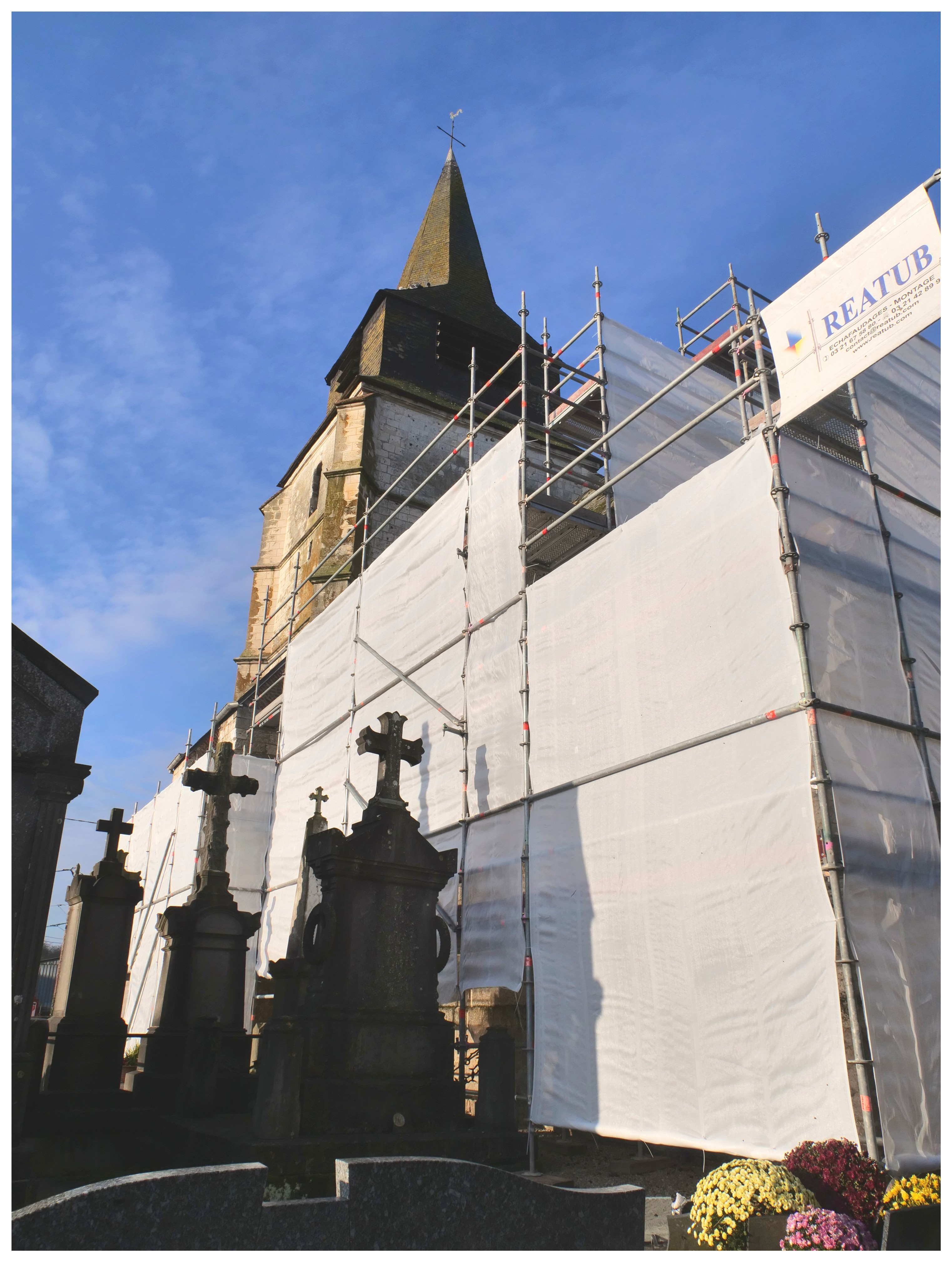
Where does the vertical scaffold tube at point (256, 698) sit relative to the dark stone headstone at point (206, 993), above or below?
above

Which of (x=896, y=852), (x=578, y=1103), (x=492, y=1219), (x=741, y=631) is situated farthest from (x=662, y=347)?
(x=492, y=1219)

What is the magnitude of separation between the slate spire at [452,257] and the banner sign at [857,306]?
1878cm

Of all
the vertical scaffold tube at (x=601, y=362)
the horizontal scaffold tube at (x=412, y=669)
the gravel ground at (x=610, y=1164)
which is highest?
the vertical scaffold tube at (x=601, y=362)

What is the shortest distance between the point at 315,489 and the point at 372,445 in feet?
8.81

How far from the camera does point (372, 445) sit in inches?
771

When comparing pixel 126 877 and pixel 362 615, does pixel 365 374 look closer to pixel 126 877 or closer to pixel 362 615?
pixel 362 615

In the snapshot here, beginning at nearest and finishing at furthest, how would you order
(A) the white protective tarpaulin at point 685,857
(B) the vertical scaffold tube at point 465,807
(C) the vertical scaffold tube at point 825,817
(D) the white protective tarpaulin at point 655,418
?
(C) the vertical scaffold tube at point 825,817, (A) the white protective tarpaulin at point 685,857, (B) the vertical scaffold tube at point 465,807, (D) the white protective tarpaulin at point 655,418

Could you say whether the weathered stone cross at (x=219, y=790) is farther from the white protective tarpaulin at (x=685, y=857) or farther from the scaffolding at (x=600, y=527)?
the white protective tarpaulin at (x=685, y=857)

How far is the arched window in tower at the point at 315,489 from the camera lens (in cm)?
2128

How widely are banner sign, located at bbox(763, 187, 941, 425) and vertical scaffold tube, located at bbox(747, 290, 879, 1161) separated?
0.32 meters

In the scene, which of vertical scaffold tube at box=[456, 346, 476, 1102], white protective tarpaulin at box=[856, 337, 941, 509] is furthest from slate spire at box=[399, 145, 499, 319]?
white protective tarpaulin at box=[856, 337, 941, 509]

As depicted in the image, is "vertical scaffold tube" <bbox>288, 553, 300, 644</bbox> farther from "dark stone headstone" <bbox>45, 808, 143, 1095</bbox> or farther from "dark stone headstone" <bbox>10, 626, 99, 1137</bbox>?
"dark stone headstone" <bbox>10, 626, 99, 1137</bbox>

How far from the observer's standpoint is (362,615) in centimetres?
1254

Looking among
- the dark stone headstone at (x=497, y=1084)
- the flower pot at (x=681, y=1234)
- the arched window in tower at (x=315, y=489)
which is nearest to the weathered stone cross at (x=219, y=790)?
the dark stone headstone at (x=497, y=1084)
